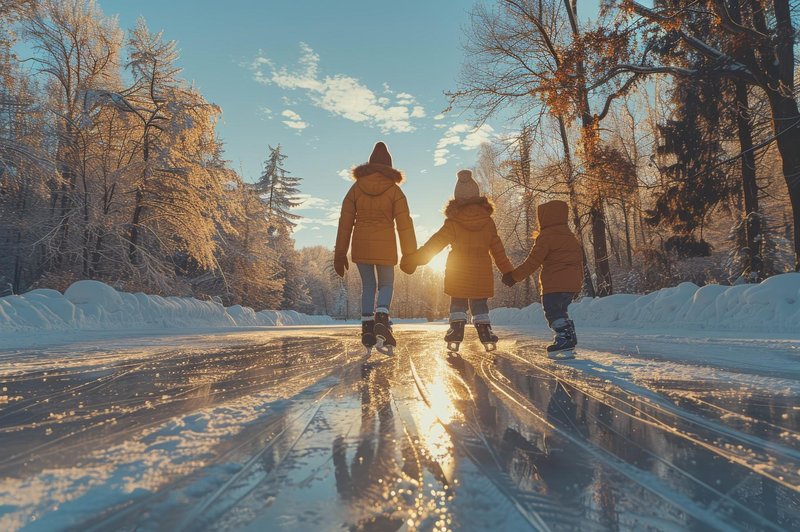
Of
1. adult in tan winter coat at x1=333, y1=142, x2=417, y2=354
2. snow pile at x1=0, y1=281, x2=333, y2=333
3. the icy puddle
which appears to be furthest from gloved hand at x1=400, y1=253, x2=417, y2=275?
snow pile at x1=0, y1=281, x2=333, y2=333

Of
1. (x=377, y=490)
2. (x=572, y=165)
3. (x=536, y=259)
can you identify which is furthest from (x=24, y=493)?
(x=572, y=165)

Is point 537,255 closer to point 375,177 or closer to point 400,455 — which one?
point 375,177

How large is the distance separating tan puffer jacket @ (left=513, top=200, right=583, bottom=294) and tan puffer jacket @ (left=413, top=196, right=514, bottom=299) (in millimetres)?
590

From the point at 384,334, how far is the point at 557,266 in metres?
1.96

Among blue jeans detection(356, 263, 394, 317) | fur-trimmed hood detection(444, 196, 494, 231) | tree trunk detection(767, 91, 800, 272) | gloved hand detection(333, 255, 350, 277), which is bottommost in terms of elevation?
blue jeans detection(356, 263, 394, 317)

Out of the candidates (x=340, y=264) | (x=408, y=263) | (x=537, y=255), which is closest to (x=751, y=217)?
(x=537, y=255)

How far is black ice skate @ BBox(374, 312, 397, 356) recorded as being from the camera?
429cm

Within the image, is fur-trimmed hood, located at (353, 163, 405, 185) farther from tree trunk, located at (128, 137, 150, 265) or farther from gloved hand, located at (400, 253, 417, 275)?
tree trunk, located at (128, 137, 150, 265)

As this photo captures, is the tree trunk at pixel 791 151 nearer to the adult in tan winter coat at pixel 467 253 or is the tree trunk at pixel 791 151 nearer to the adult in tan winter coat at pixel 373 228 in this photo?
the adult in tan winter coat at pixel 467 253

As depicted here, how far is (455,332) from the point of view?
486 cm

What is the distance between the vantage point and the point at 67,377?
278 cm

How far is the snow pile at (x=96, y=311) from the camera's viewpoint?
6.89 m

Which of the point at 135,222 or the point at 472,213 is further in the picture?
the point at 135,222

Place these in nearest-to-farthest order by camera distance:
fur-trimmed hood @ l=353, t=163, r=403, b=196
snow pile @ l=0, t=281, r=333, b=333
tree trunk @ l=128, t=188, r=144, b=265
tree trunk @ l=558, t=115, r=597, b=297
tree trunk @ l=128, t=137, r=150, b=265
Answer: fur-trimmed hood @ l=353, t=163, r=403, b=196
snow pile @ l=0, t=281, r=333, b=333
tree trunk @ l=558, t=115, r=597, b=297
tree trunk @ l=128, t=137, r=150, b=265
tree trunk @ l=128, t=188, r=144, b=265
